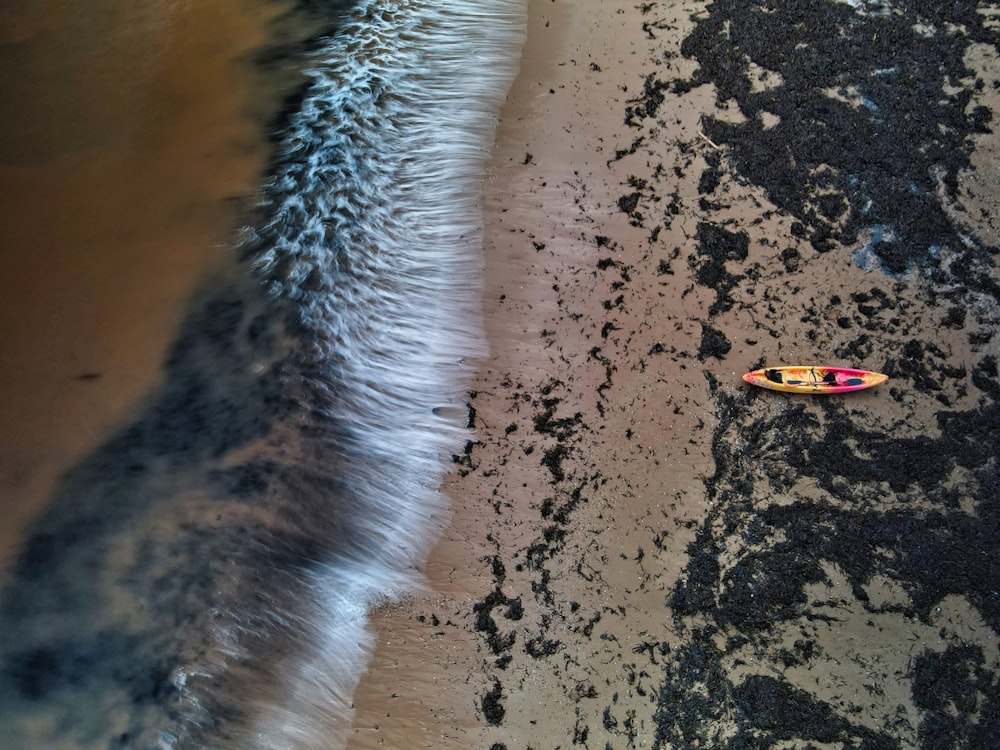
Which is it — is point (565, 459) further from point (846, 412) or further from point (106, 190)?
point (106, 190)

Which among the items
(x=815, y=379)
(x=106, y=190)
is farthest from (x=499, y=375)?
(x=106, y=190)

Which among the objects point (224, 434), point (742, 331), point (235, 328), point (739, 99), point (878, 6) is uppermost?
point (878, 6)

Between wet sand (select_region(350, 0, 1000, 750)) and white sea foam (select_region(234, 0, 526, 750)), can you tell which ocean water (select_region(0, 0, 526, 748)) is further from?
wet sand (select_region(350, 0, 1000, 750))

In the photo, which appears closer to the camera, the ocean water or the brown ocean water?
the ocean water

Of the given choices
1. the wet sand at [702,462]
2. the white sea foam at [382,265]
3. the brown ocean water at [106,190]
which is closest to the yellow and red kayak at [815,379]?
the wet sand at [702,462]

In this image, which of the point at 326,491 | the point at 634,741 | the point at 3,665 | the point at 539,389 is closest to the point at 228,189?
the point at 326,491

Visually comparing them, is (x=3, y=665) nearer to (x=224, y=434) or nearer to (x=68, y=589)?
(x=68, y=589)

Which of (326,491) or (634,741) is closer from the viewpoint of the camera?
(634,741)

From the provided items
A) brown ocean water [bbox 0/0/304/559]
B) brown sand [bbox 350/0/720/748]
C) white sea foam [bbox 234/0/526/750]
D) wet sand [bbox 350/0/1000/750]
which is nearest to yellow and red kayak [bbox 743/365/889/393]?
wet sand [bbox 350/0/1000/750]
